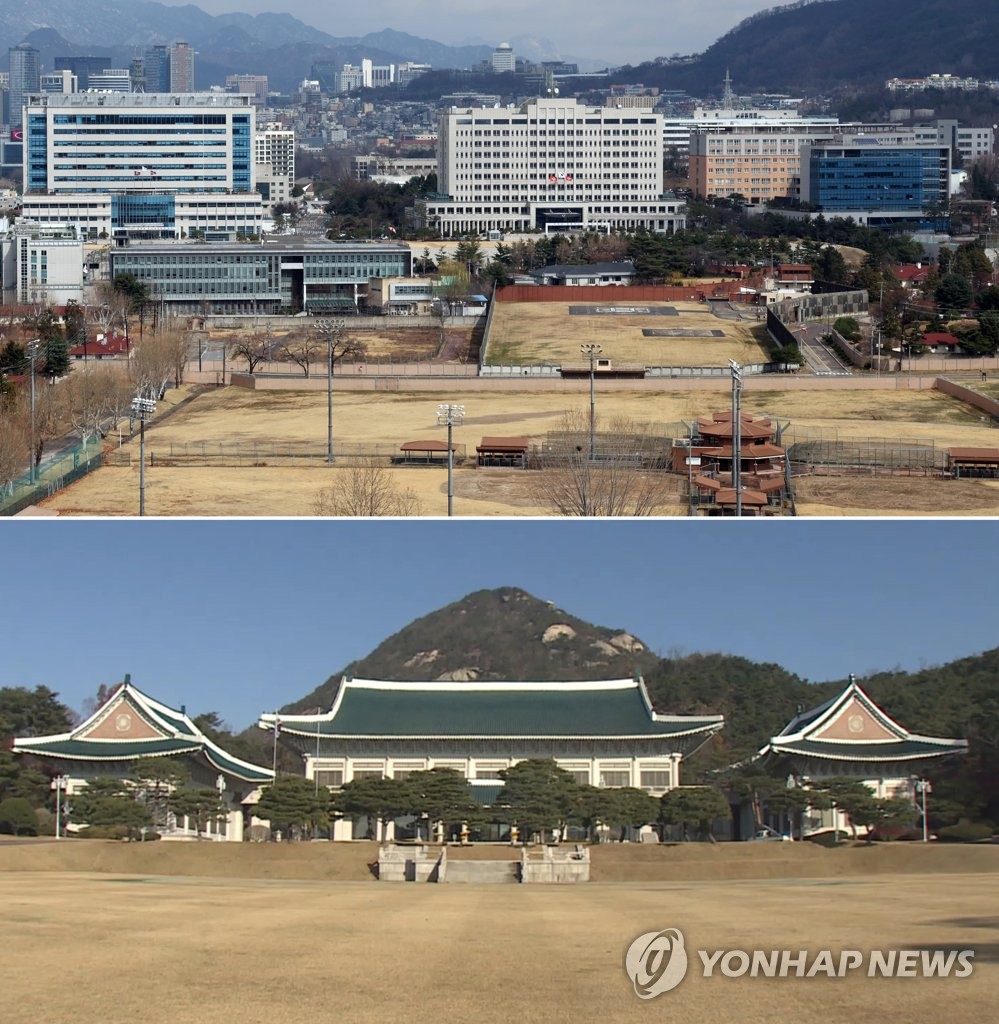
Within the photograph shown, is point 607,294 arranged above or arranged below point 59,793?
above

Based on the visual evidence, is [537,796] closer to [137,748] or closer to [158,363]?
[137,748]

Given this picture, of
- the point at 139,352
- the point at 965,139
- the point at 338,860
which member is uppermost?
the point at 965,139

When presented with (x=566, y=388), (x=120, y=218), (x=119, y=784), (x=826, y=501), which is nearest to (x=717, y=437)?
(x=826, y=501)

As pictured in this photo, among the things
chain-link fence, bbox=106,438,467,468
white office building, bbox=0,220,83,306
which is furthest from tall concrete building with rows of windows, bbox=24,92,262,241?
chain-link fence, bbox=106,438,467,468

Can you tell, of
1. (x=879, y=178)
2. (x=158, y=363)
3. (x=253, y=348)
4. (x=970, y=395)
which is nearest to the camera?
(x=970, y=395)

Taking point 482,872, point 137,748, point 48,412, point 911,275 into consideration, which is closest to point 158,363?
point 48,412

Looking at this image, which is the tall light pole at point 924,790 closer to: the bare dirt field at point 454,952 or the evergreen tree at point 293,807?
the bare dirt field at point 454,952

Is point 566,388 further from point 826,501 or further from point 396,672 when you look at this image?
point 396,672
